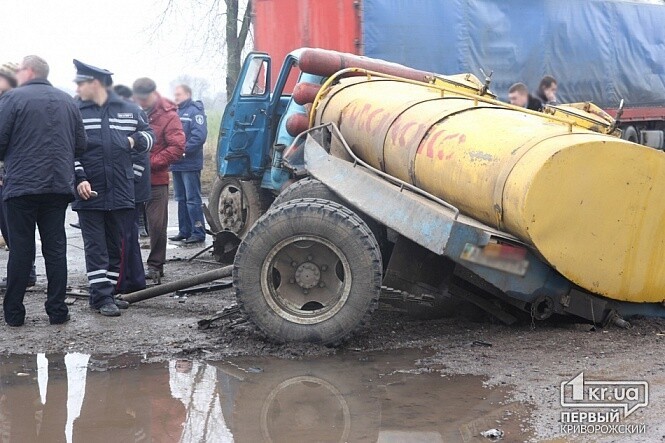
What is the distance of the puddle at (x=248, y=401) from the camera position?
14.4ft

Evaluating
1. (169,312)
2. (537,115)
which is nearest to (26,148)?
(169,312)

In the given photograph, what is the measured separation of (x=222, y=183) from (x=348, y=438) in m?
5.48

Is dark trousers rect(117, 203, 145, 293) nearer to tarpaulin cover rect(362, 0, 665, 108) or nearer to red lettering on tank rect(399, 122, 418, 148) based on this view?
red lettering on tank rect(399, 122, 418, 148)

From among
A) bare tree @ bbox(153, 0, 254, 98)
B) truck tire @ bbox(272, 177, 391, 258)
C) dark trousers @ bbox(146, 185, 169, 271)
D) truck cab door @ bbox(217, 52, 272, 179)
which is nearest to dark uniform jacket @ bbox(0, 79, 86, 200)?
truck tire @ bbox(272, 177, 391, 258)

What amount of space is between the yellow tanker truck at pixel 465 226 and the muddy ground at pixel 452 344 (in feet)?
0.54

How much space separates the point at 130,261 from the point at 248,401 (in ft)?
9.64

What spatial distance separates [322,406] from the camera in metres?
4.76

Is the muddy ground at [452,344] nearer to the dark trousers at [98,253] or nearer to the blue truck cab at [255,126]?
the dark trousers at [98,253]

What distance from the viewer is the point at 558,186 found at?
5.22 m

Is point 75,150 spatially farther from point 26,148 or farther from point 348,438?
point 348,438

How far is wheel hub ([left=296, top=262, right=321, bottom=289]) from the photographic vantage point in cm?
588

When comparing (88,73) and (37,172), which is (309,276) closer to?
(37,172)

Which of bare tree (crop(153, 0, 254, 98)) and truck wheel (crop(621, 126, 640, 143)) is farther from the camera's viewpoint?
bare tree (crop(153, 0, 254, 98))

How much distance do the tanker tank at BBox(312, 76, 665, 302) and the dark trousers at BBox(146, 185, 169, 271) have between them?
2.98m
